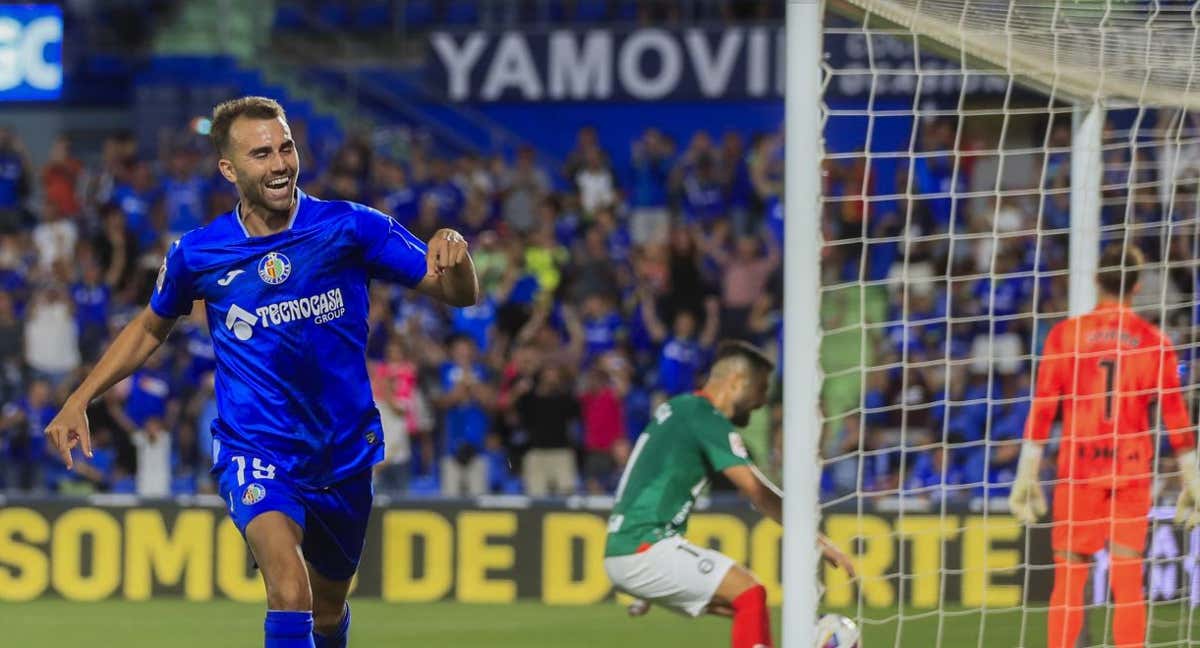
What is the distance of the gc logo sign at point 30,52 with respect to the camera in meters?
17.3

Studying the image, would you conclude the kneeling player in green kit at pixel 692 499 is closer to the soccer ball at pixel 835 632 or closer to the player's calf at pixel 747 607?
the player's calf at pixel 747 607

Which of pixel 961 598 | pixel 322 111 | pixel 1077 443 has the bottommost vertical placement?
pixel 961 598

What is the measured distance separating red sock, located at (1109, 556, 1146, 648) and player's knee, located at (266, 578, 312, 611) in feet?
12.2

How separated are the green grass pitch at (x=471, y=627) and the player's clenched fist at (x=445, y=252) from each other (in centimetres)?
436

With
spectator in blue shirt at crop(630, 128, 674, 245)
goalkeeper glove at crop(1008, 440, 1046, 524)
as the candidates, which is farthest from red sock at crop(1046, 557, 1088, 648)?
spectator in blue shirt at crop(630, 128, 674, 245)

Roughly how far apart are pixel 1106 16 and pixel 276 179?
131 inches

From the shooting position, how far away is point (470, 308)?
14.5 m

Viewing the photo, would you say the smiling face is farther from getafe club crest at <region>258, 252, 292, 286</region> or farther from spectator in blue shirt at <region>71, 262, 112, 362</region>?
spectator in blue shirt at <region>71, 262, 112, 362</region>

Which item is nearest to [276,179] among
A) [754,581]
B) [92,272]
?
[754,581]

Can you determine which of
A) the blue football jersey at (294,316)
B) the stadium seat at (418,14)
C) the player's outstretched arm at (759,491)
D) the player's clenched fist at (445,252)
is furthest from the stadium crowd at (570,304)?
the player's clenched fist at (445,252)

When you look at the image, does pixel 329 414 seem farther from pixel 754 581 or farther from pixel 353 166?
pixel 353 166

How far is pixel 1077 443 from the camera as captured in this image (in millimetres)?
7621

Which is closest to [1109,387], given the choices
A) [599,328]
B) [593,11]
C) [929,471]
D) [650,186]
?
[929,471]

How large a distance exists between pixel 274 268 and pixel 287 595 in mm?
943
